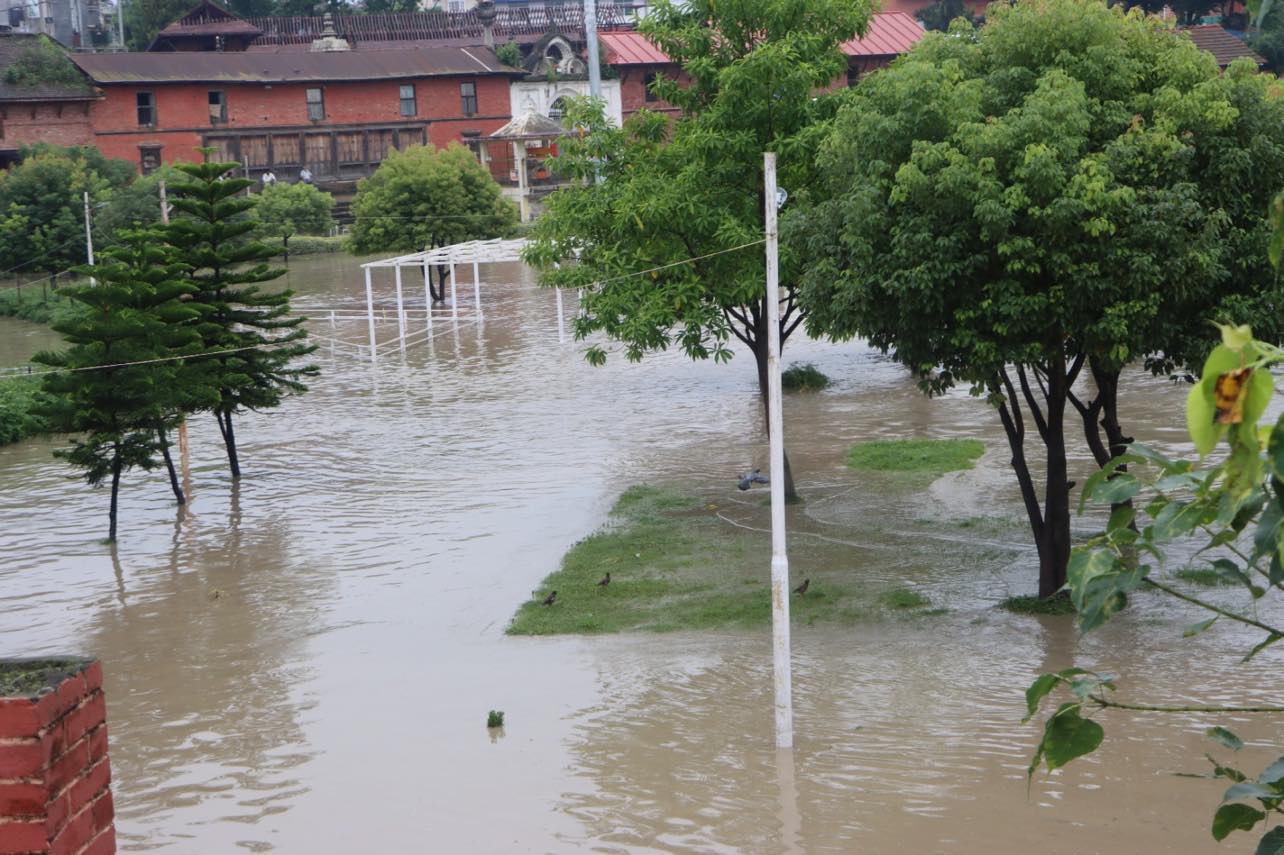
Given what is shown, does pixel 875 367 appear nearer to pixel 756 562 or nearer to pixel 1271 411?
pixel 1271 411

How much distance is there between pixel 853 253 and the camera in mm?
12125

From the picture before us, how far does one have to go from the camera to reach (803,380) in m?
26.2

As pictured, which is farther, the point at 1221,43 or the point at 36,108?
the point at 36,108

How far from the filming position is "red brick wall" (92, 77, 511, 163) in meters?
51.9

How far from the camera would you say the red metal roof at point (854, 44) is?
56844 mm

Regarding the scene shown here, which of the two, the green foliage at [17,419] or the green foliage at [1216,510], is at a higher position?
the green foliage at [1216,510]

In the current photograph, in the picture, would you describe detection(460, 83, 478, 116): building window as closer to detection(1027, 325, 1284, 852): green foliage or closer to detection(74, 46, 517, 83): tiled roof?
detection(74, 46, 517, 83): tiled roof

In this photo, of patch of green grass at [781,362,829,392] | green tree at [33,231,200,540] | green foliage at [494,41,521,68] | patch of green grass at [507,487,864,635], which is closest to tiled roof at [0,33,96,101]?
green foliage at [494,41,521,68]

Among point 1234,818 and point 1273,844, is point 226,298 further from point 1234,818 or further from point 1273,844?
point 1273,844

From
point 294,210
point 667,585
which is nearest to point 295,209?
point 294,210

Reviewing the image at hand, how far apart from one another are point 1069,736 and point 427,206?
39645 mm

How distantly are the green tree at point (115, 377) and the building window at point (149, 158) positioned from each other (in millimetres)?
35811

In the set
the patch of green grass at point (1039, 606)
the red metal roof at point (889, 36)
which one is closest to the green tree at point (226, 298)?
the patch of green grass at point (1039, 606)

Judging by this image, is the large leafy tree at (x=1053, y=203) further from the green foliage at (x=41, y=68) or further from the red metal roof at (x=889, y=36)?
the green foliage at (x=41, y=68)
